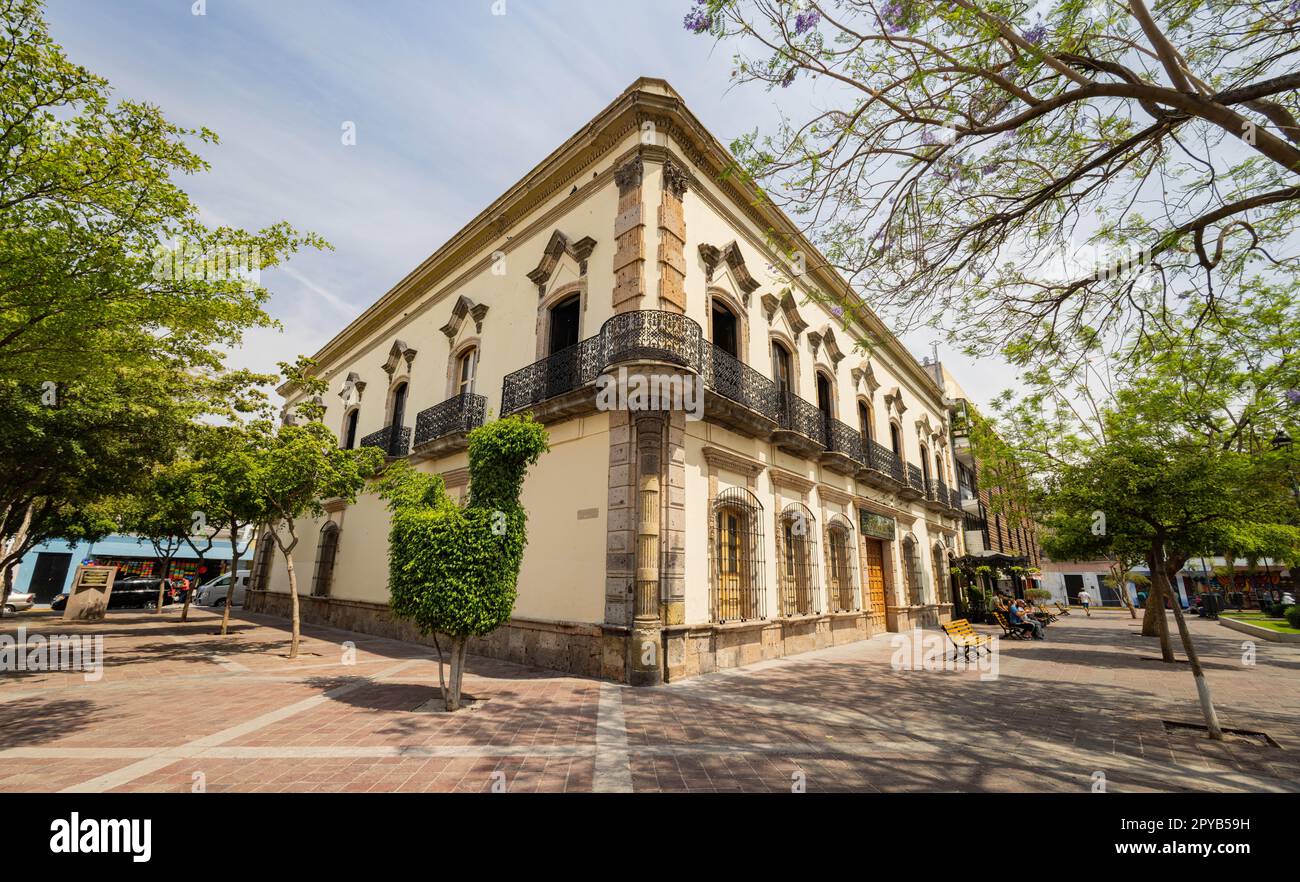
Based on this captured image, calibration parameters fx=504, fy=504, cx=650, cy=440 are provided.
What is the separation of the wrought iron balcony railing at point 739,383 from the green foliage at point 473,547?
4.29m

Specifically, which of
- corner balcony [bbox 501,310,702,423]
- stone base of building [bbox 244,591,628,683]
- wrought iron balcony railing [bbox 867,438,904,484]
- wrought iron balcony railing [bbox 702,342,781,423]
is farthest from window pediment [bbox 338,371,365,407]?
wrought iron balcony railing [bbox 867,438,904,484]

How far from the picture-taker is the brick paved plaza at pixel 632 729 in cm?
408

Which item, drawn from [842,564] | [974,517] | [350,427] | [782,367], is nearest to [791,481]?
[782,367]

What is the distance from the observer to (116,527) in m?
21.0

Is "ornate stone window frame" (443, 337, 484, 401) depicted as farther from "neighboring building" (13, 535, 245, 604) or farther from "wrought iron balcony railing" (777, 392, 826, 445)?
"neighboring building" (13, 535, 245, 604)

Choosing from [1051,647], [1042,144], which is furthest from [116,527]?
[1051,647]

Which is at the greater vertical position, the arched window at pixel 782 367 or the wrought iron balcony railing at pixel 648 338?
the arched window at pixel 782 367

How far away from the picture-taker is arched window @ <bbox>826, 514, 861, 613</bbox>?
13.1 metres

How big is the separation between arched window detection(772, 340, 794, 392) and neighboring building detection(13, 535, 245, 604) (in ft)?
97.8

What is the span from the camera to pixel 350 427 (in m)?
19.0

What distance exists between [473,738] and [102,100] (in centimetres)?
779

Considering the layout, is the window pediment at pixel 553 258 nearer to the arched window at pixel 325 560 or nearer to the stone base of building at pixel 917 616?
the arched window at pixel 325 560

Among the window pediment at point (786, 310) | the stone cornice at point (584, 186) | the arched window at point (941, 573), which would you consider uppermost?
the stone cornice at point (584, 186)

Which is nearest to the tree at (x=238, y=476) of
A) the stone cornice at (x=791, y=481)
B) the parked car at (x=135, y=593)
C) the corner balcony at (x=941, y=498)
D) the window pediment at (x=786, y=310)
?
the stone cornice at (x=791, y=481)
